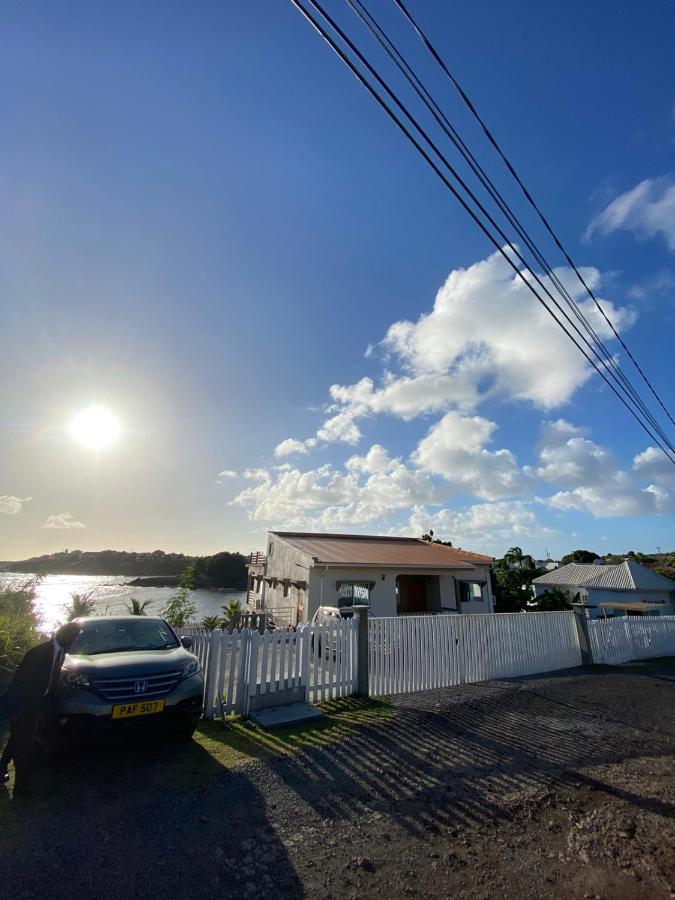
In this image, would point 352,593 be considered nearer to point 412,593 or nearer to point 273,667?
point 412,593

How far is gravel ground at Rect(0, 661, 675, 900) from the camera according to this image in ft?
8.69

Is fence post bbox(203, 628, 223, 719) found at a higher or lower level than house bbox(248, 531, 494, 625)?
lower

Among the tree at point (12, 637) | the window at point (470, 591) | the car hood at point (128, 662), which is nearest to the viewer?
the car hood at point (128, 662)

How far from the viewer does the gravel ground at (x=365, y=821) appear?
104 inches

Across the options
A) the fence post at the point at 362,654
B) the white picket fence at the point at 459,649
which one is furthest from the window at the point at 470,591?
the fence post at the point at 362,654

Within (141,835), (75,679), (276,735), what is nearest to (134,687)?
(75,679)

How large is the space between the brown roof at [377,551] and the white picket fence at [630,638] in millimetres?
7899

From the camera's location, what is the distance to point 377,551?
20.7 m

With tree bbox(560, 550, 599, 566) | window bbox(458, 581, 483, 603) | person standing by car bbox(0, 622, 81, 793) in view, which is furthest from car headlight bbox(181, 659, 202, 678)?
tree bbox(560, 550, 599, 566)

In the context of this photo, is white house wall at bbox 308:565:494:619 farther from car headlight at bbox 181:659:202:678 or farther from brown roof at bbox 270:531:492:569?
car headlight at bbox 181:659:202:678

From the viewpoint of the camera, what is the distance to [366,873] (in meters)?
2.74

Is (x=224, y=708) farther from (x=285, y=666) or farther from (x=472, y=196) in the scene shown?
(x=472, y=196)

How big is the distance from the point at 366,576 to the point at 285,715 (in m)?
12.0

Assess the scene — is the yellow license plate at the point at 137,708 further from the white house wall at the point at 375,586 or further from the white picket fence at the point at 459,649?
the white house wall at the point at 375,586
